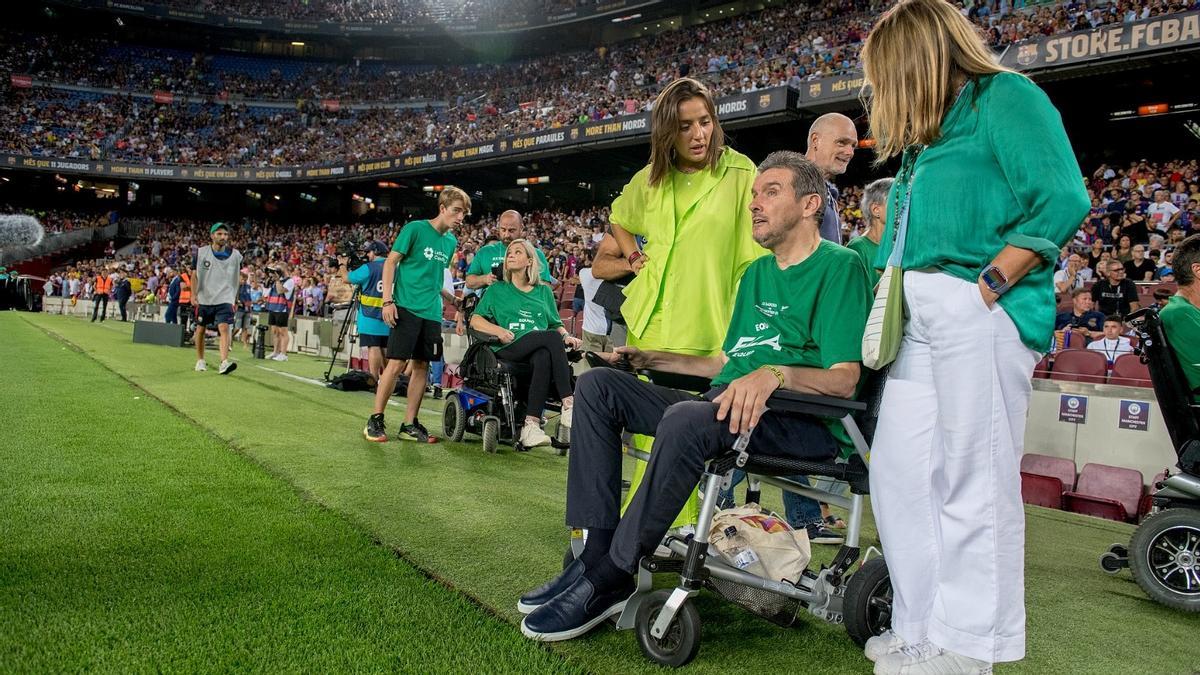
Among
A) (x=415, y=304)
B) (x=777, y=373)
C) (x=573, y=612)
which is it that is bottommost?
(x=573, y=612)

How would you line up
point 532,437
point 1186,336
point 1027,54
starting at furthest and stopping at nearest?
point 1027,54
point 532,437
point 1186,336

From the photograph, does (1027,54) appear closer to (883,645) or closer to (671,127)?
(671,127)

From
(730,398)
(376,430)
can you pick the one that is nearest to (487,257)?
(376,430)

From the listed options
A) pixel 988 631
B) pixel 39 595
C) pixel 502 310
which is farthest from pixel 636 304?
pixel 502 310

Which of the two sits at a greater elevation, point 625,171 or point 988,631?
point 625,171

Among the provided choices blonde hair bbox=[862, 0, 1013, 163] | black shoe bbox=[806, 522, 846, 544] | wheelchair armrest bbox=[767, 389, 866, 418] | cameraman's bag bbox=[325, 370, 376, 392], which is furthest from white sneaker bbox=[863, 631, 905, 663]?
cameraman's bag bbox=[325, 370, 376, 392]

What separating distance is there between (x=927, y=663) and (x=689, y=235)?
Answer: 5.22 ft

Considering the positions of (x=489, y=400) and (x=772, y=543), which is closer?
(x=772, y=543)

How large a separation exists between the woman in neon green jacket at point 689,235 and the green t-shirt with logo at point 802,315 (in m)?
0.20

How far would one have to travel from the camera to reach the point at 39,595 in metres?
2.14

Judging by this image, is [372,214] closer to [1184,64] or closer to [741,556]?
[1184,64]

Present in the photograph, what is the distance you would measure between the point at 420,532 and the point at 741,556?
1.46 metres

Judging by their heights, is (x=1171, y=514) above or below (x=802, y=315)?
below

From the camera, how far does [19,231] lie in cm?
3816
